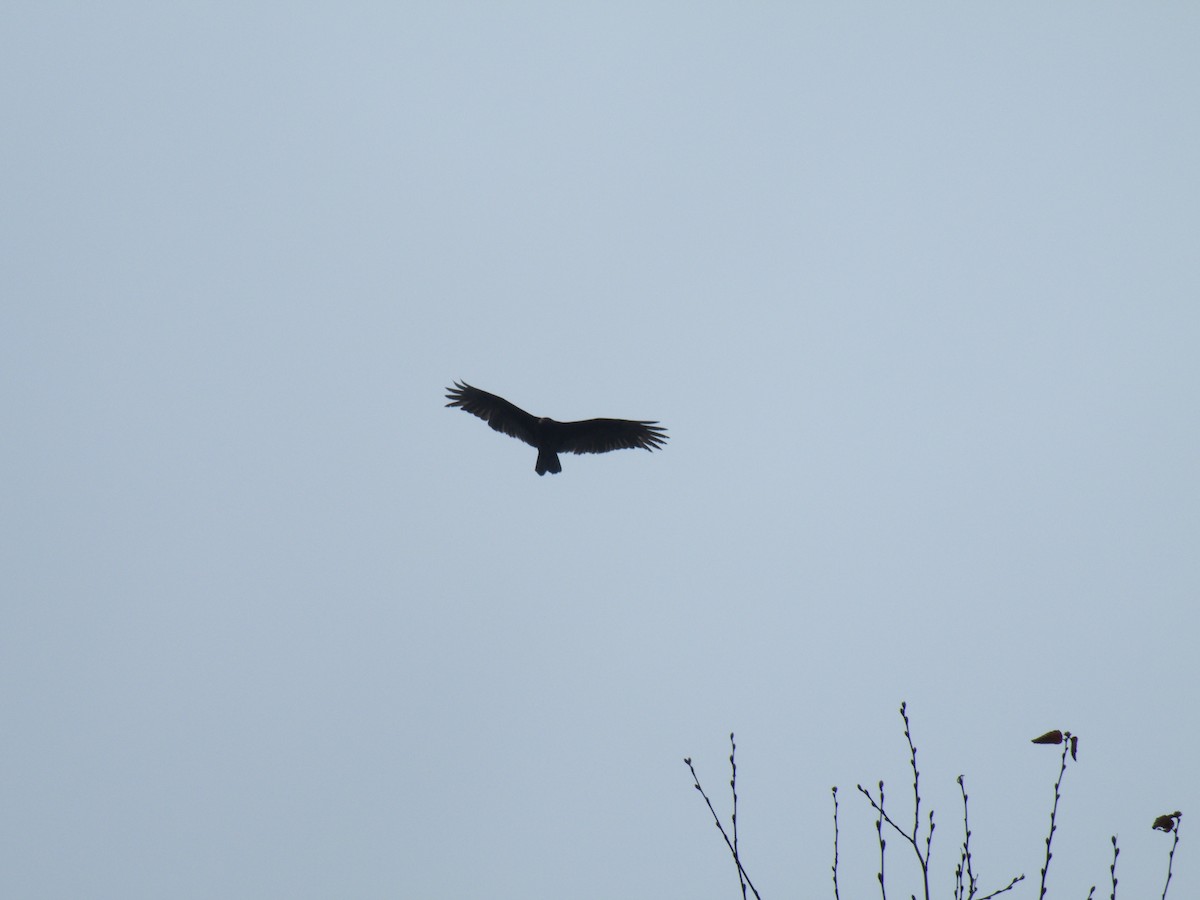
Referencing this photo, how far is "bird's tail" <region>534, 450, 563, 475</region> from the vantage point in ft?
46.6

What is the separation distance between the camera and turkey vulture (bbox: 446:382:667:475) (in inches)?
562

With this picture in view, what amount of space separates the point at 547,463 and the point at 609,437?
101cm

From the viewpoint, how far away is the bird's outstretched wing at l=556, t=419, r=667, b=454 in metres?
14.5

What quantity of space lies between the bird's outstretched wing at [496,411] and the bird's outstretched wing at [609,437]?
1.58ft

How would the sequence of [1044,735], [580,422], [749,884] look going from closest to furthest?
1. [749,884]
2. [1044,735]
3. [580,422]

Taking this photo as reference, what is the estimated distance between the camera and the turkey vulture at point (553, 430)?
46.8ft

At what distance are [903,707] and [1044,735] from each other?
554 mm

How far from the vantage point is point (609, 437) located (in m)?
14.7

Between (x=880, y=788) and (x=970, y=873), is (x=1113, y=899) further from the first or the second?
(x=880, y=788)

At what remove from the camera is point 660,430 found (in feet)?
48.2

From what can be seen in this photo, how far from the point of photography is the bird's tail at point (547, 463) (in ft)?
46.6

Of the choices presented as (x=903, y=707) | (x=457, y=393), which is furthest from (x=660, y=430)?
(x=903, y=707)

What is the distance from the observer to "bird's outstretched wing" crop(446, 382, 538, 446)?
47.1 ft

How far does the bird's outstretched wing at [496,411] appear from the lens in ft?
47.1
